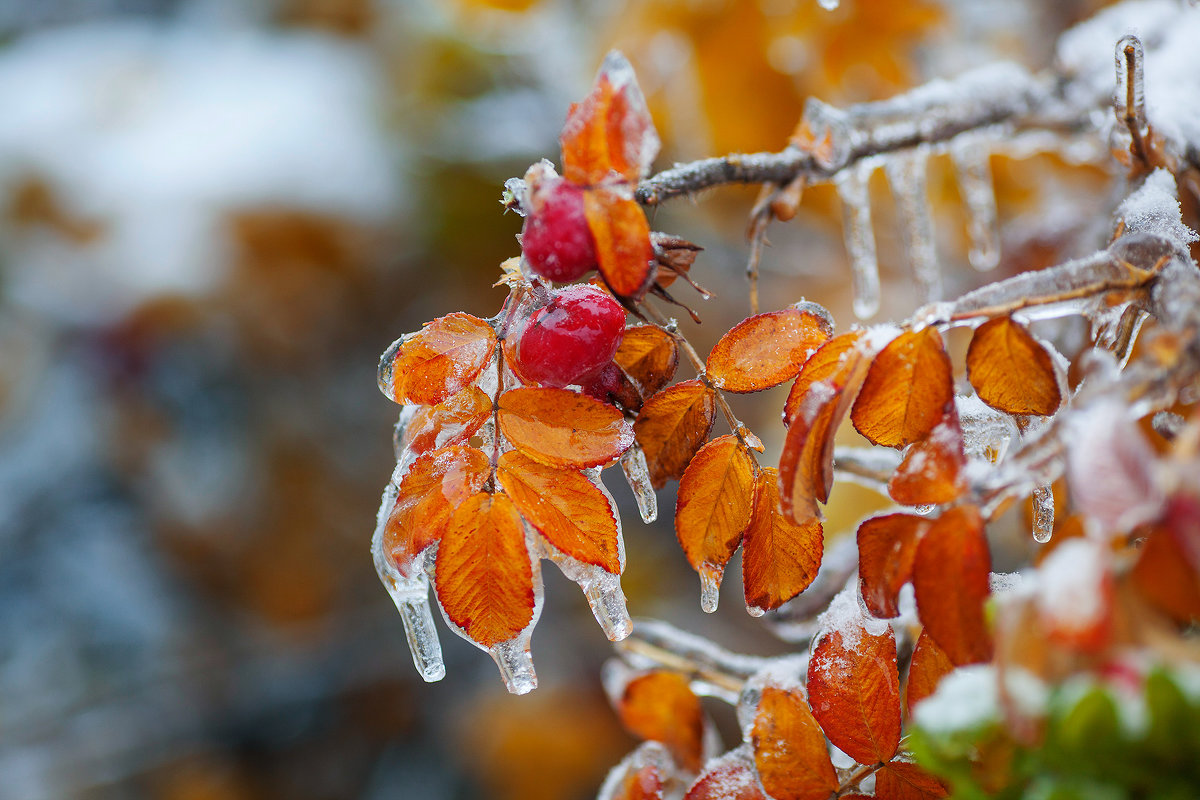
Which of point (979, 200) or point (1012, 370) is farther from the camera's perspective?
point (979, 200)

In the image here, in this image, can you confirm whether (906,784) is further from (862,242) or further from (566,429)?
(862,242)

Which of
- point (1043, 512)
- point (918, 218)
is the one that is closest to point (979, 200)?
point (918, 218)

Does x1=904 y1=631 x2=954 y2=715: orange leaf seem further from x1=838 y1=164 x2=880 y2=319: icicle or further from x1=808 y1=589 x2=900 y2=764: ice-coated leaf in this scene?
x1=838 y1=164 x2=880 y2=319: icicle

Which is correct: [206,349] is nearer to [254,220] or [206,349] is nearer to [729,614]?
[254,220]

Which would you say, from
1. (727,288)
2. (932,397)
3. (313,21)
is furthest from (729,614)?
(313,21)

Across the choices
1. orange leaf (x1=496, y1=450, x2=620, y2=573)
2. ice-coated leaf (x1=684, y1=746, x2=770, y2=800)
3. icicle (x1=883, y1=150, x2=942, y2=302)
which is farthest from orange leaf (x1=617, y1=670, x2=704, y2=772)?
icicle (x1=883, y1=150, x2=942, y2=302)

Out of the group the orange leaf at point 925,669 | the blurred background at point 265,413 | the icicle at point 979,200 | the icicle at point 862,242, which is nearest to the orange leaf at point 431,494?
the orange leaf at point 925,669

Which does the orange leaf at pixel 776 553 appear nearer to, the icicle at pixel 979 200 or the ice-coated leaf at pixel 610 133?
the ice-coated leaf at pixel 610 133
